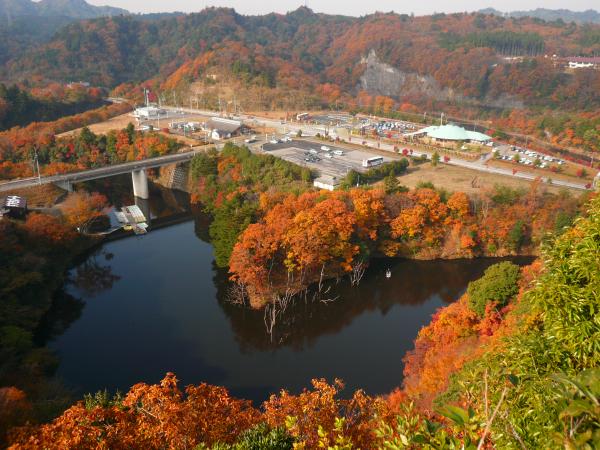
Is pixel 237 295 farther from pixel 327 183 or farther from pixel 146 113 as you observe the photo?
pixel 146 113

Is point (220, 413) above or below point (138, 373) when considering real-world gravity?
above

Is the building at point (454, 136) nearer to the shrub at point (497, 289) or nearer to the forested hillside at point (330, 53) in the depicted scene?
the forested hillside at point (330, 53)

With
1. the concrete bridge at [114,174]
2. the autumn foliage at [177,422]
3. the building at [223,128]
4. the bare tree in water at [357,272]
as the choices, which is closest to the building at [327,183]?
the bare tree in water at [357,272]

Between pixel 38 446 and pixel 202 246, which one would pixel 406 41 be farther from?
pixel 38 446

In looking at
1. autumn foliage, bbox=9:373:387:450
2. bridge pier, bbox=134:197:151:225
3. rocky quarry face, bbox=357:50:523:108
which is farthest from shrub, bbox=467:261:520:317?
rocky quarry face, bbox=357:50:523:108

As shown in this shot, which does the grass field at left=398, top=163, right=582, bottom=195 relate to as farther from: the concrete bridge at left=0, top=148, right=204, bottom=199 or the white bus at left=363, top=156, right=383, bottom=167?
the concrete bridge at left=0, top=148, right=204, bottom=199

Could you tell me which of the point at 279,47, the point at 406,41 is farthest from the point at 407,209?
the point at 279,47

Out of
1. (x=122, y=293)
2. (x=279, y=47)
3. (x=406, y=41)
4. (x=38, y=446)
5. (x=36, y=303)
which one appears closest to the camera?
(x=38, y=446)
